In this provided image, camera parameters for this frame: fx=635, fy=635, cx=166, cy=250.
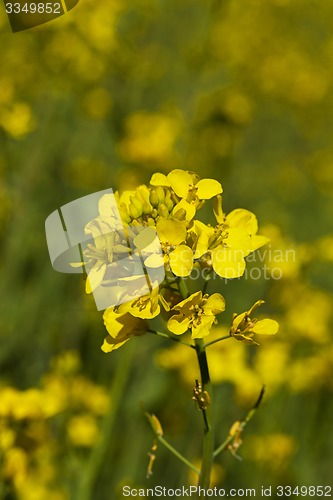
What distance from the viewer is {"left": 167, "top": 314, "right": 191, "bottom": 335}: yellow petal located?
1297 millimetres

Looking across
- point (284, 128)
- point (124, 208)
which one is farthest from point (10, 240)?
point (284, 128)

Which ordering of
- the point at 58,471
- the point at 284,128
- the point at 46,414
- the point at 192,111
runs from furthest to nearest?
the point at 284,128 → the point at 192,111 → the point at 58,471 → the point at 46,414

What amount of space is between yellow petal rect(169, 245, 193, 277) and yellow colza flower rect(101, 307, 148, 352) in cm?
17

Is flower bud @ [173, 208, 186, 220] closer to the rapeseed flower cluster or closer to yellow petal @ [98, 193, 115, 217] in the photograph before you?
the rapeseed flower cluster

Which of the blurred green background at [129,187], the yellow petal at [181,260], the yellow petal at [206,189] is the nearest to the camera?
the yellow petal at [181,260]

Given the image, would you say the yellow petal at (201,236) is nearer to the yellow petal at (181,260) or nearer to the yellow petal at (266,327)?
the yellow petal at (181,260)

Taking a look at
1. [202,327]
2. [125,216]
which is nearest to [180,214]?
[125,216]

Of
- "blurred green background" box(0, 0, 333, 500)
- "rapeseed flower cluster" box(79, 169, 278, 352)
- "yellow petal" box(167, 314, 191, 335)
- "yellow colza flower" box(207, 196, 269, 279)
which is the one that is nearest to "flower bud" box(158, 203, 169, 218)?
"rapeseed flower cluster" box(79, 169, 278, 352)

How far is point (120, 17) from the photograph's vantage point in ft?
13.2

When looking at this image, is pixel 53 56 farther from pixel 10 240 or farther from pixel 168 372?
pixel 168 372

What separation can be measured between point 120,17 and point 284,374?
8.46 ft

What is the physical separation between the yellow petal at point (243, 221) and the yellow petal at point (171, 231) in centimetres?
20

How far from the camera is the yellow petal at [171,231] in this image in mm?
1263

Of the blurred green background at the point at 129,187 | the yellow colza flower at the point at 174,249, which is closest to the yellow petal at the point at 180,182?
the yellow colza flower at the point at 174,249
